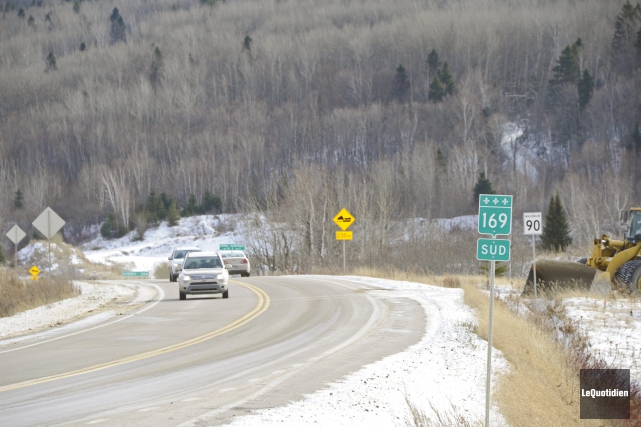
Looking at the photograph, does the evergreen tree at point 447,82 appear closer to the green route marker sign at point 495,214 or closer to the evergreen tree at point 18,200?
the evergreen tree at point 18,200

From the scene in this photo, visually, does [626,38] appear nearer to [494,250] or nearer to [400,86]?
[400,86]

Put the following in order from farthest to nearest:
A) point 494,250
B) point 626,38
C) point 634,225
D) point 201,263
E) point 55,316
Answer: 1. point 626,38
2. point 201,263
3. point 634,225
4. point 55,316
5. point 494,250

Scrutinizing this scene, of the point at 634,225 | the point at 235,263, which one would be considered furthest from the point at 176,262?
the point at 634,225

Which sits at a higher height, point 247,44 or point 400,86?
point 247,44

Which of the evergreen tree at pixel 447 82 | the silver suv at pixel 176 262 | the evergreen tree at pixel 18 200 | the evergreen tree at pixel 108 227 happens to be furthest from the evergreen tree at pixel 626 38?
the silver suv at pixel 176 262

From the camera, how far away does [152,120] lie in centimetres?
15100

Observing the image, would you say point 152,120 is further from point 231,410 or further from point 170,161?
point 231,410

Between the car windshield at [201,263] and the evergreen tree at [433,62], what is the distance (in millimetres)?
111439

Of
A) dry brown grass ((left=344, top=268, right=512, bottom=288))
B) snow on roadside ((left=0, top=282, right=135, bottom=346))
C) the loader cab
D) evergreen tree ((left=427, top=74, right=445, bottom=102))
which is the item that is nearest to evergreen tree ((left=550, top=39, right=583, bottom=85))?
evergreen tree ((left=427, top=74, right=445, bottom=102))

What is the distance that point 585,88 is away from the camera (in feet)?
364

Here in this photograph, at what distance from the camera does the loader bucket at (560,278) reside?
25844 millimetres

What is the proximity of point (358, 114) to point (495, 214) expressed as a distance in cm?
12028

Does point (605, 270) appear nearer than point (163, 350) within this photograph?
No

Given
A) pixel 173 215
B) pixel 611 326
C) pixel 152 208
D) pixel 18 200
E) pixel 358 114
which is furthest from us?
pixel 358 114
